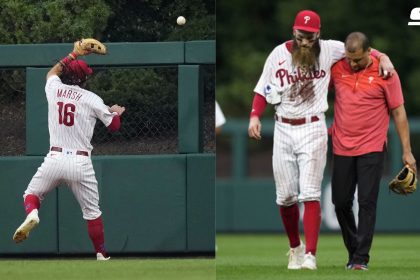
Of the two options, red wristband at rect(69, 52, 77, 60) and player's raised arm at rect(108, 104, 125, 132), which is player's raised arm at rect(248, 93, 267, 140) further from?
red wristband at rect(69, 52, 77, 60)

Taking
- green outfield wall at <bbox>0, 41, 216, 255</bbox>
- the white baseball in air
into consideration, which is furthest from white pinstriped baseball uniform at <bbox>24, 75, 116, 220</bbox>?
the white baseball in air

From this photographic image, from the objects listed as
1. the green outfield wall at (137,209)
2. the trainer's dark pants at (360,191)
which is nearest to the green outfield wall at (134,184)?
the green outfield wall at (137,209)

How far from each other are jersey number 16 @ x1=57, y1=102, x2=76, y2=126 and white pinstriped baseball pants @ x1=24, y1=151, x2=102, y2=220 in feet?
0.53

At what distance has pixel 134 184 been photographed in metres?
6.10

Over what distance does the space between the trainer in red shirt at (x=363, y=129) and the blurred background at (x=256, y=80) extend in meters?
8.21

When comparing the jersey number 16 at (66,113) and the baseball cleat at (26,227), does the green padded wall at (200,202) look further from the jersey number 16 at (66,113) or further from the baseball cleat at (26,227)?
the baseball cleat at (26,227)

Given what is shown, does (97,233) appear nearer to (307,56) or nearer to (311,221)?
(311,221)

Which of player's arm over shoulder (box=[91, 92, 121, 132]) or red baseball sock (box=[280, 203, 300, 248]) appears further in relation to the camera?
red baseball sock (box=[280, 203, 300, 248])

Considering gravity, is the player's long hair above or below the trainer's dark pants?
above

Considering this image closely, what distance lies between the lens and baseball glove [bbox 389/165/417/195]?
243 inches

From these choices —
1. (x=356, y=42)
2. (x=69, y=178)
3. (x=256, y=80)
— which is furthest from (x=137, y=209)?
(x=256, y=80)

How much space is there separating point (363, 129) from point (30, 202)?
1.64 m

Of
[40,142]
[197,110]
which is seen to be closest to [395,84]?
[197,110]

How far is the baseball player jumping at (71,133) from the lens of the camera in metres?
5.72
